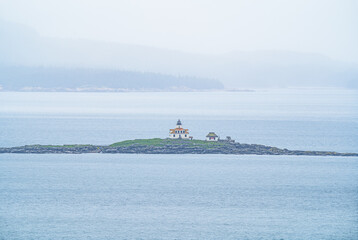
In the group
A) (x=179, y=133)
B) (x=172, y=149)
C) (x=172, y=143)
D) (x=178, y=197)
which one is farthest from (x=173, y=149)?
(x=178, y=197)

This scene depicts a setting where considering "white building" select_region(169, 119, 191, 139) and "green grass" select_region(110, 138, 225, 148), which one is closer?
"green grass" select_region(110, 138, 225, 148)

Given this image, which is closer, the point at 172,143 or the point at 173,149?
the point at 173,149

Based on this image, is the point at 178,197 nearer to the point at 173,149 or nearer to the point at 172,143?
the point at 173,149

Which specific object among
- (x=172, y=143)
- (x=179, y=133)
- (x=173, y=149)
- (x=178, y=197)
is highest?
(x=179, y=133)

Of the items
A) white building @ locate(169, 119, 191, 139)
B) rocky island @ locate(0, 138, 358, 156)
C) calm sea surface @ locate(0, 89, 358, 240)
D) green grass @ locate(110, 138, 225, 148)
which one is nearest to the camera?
calm sea surface @ locate(0, 89, 358, 240)

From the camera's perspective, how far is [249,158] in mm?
65938

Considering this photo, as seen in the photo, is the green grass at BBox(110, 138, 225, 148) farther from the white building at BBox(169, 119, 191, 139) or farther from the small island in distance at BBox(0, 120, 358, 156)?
the white building at BBox(169, 119, 191, 139)

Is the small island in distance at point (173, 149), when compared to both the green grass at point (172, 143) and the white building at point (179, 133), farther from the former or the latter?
the white building at point (179, 133)

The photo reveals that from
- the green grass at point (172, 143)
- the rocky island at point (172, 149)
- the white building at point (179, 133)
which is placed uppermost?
the white building at point (179, 133)

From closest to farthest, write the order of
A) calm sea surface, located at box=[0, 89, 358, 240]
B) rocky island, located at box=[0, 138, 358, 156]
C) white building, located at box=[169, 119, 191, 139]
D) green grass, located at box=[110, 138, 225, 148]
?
1. calm sea surface, located at box=[0, 89, 358, 240]
2. rocky island, located at box=[0, 138, 358, 156]
3. green grass, located at box=[110, 138, 225, 148]
4. white building, located at box=[169, 119, 191, 139]

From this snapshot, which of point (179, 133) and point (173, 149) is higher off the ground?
point (179, 133)

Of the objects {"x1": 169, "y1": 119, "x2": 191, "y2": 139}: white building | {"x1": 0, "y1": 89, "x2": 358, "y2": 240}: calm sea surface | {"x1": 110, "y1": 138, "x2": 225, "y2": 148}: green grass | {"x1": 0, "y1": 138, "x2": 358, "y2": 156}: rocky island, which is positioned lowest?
{"x1": 0, "y1": 89, "x2": 358, "y2": 240}: calm sea surface

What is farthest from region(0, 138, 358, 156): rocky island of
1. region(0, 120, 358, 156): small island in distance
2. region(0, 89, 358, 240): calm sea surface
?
region(0, 89, 358, 240): calm sea surface

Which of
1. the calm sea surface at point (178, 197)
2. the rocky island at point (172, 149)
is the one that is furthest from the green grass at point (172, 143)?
the calm sea surface at point (178, 197)
